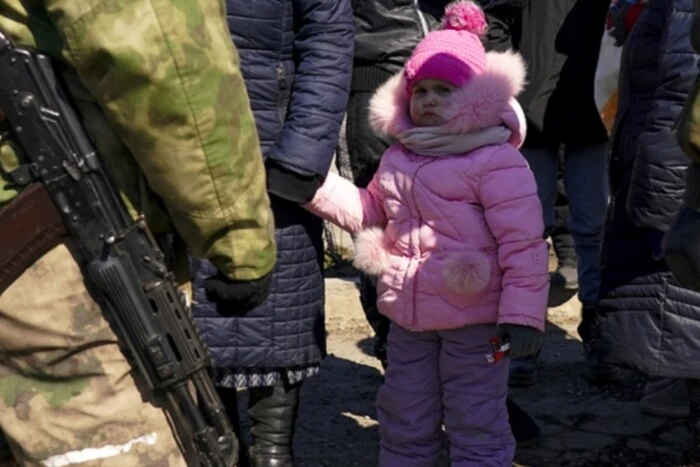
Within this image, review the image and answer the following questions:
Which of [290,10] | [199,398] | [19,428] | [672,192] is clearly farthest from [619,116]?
[19,428]

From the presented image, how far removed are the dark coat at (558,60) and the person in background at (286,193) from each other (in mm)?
1225

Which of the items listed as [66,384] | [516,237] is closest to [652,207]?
[516,237]

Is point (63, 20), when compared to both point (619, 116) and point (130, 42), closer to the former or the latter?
point (130, 42)

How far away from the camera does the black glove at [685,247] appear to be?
2871 millimetres

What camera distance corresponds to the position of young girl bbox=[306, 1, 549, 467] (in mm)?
3840

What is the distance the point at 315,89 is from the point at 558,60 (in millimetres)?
1457

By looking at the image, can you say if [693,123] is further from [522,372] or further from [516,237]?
[522,372]

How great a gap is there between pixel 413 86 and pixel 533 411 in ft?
5.26

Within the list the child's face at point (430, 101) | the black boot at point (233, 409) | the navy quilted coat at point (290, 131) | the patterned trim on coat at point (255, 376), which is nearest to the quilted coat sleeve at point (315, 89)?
the navy quilted coat at point (290, 131)

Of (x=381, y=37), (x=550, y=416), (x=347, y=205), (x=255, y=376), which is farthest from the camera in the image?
(x=550, y=416)

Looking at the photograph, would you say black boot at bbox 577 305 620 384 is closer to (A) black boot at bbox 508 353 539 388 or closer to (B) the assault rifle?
(A) black boot at bbox 508 353 539 388

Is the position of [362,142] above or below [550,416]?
above

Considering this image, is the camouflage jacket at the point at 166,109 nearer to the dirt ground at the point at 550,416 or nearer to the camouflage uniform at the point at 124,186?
the camouflage uniform at the point at 124,186

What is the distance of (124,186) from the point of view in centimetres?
266
